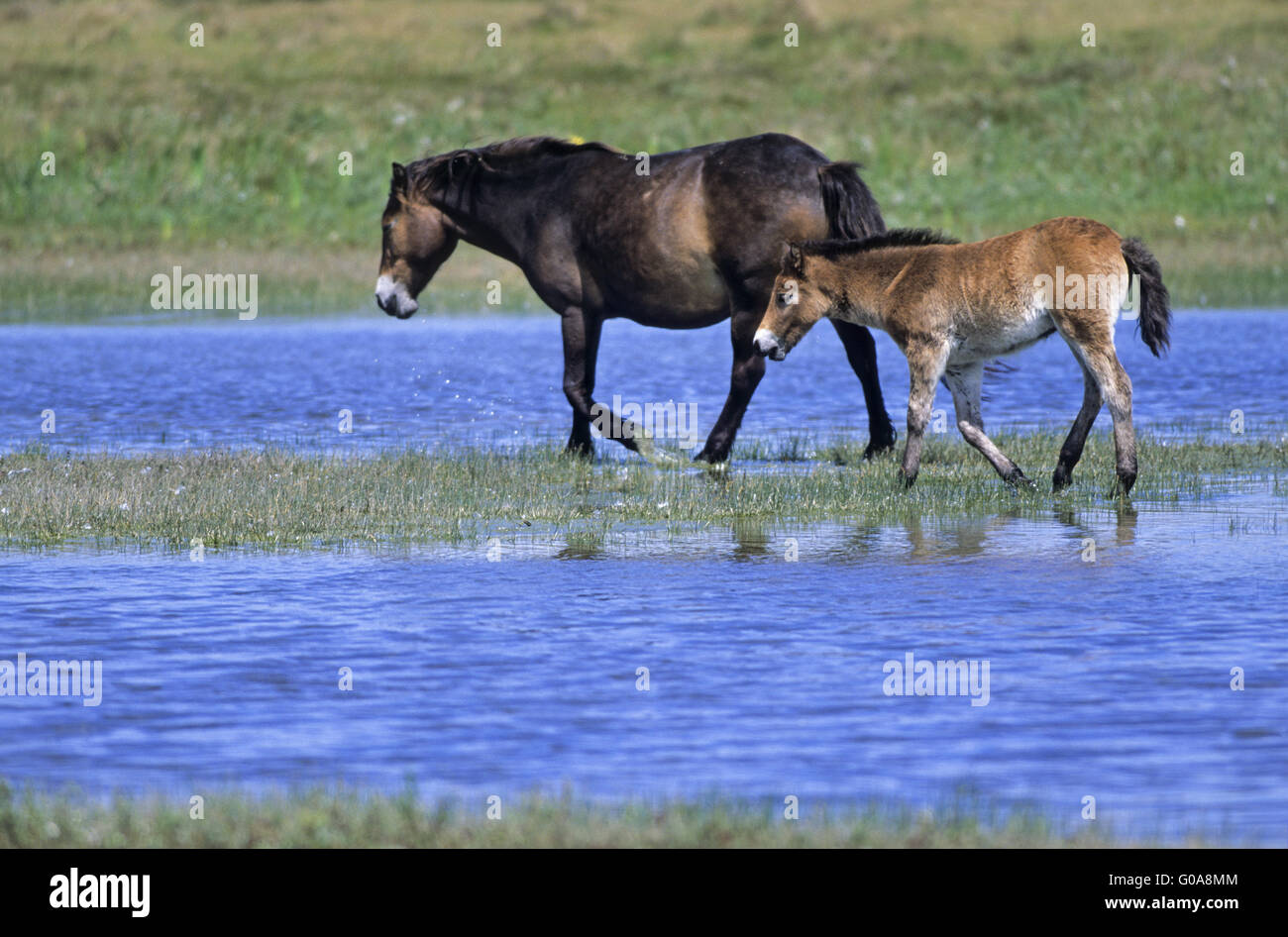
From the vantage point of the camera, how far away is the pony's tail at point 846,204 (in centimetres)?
1399

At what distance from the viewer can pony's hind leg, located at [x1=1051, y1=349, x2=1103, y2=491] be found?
1237cm

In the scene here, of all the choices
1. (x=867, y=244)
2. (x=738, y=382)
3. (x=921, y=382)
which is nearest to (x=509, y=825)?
(x=921, y=382)

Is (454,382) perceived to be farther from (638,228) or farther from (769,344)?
(769,344)

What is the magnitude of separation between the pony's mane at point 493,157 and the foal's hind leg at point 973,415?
3.60 m

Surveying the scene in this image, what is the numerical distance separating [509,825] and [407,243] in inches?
392

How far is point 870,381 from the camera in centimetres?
1448

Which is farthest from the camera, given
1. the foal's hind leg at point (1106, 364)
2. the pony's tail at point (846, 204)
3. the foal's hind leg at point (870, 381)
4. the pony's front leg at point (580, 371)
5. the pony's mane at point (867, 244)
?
the pony's front leg at point (580, 371)

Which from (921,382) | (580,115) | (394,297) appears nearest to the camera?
(921,382)

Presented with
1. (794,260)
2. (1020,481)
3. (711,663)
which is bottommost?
(711,663)

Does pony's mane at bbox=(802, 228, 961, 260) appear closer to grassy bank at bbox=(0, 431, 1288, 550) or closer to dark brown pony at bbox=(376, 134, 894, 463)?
dark brown pony at bbox=(376, 134, 894, 463)

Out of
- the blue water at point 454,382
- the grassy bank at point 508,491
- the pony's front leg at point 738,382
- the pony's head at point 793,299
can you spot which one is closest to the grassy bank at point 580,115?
the blue water at point 454,382

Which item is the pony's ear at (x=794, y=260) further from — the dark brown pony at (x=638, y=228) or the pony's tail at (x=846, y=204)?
the pony's tail at (x=846, y=204)

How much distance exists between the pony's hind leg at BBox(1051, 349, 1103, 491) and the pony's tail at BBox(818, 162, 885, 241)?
220cm
